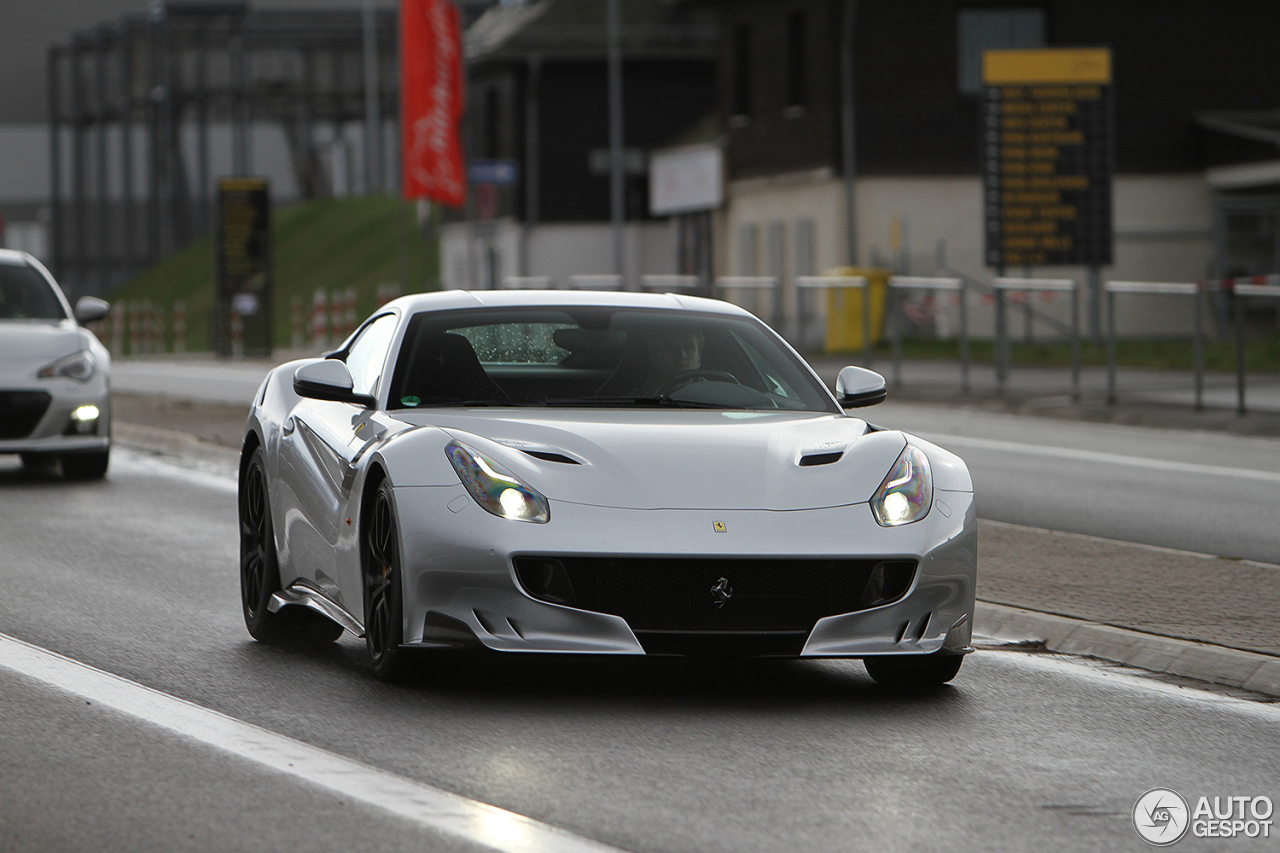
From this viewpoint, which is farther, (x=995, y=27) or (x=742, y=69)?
(x=742, y=69)

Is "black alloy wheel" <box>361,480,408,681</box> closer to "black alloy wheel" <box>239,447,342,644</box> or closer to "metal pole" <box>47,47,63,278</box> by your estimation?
"black alloy wheel" <box>239,447,342,644</box>

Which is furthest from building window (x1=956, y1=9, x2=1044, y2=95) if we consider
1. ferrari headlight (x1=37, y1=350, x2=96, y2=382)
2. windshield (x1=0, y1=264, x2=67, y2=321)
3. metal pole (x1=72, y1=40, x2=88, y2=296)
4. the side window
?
metal pole (x1=72, y1=40, x2=88, y2=296)

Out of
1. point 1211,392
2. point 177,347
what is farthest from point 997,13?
point 177,347

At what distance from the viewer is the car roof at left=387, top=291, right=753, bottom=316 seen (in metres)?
7.89

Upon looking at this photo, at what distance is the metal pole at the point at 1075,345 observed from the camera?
2323 centimetres

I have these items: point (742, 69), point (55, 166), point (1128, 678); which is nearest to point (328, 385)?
point (1128, 678)

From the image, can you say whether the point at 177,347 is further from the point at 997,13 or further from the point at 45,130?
the point at 45,130

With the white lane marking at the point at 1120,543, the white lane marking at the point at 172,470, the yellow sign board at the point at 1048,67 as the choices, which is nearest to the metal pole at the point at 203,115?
the yellow sign board at the point at 1048,67

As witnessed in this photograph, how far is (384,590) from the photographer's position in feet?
22.6

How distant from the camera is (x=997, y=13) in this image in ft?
134

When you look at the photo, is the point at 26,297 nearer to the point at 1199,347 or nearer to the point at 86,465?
the point at 86,465

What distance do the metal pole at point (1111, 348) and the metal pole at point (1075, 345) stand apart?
355 millimetres

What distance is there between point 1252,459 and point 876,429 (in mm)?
10388

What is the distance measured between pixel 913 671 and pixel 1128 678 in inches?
31.3
